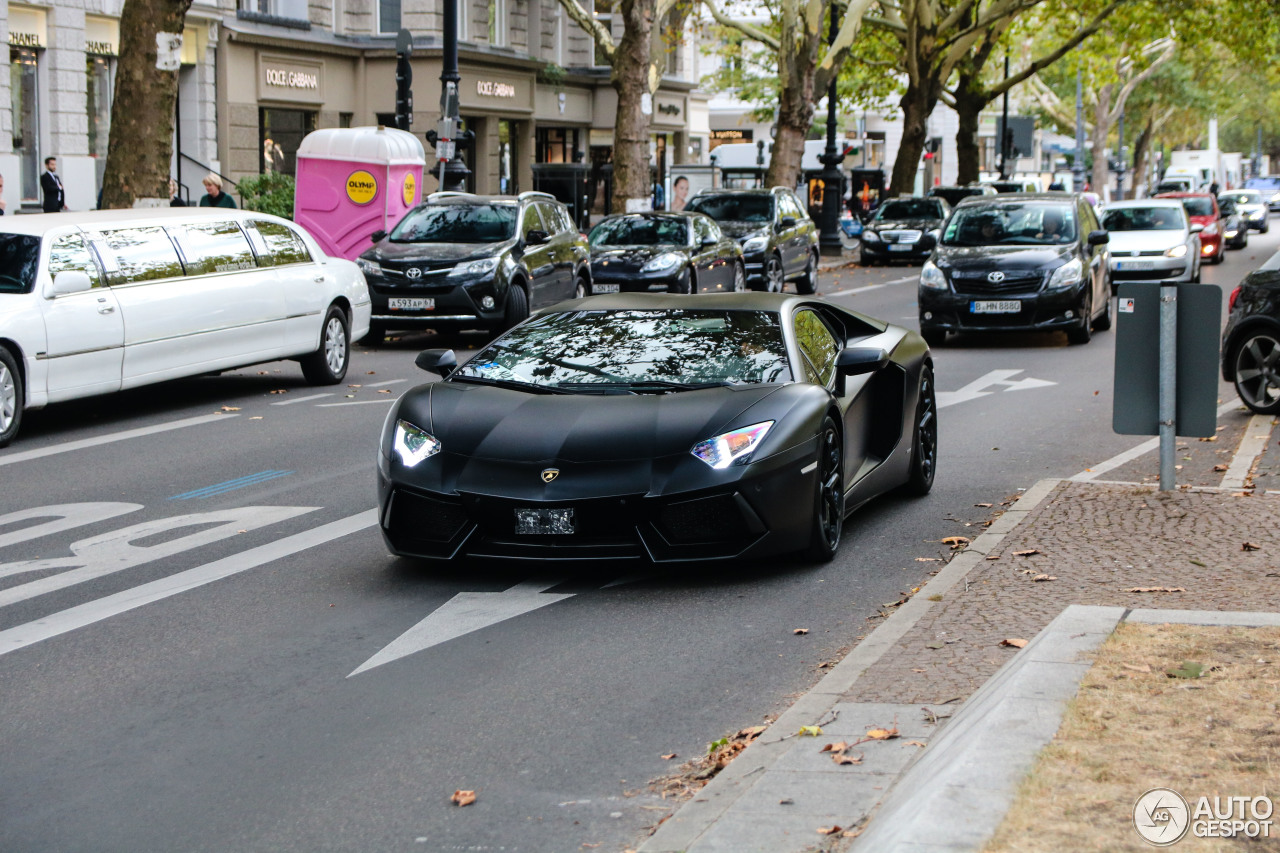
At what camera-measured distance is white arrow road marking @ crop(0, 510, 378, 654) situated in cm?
661

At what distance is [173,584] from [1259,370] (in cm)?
906

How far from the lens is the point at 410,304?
1916 cm

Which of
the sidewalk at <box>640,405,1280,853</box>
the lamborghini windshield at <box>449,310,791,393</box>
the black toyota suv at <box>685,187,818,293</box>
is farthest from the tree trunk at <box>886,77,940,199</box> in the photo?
the lamborghini windshield at <box>449,310,791,393</box>

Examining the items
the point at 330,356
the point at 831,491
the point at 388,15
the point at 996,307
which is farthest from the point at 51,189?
the point at 831,491

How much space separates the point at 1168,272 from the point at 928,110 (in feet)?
66.7

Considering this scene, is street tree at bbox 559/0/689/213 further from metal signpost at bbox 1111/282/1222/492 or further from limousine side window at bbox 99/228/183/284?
metal signpost at bbox 1111/282/1222/492

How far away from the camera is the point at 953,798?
3906mm

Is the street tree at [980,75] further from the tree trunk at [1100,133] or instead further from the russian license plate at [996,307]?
the tree trunk at [1100,133]

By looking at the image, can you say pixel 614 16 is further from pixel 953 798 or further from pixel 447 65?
pixel 953 798

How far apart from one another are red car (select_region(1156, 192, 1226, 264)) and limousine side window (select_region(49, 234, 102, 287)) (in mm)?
Result: 27445

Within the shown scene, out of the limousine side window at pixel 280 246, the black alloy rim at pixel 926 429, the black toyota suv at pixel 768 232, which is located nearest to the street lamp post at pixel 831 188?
the black toyota suv at pixel 768 232

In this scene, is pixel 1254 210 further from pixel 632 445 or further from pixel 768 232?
pixel 632 445

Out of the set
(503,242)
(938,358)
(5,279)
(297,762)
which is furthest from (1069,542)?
(503,242)

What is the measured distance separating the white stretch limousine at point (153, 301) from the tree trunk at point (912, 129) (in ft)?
107
